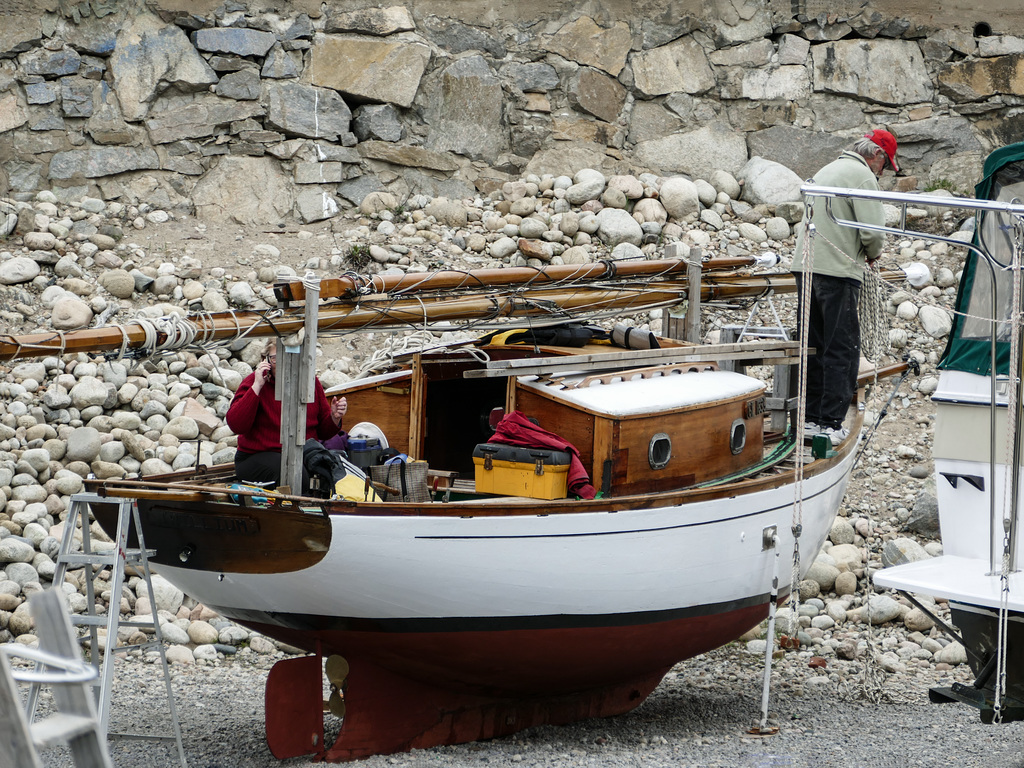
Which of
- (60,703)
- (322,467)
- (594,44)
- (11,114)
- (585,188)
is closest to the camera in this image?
(60,703)

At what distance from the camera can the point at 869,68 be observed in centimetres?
1583

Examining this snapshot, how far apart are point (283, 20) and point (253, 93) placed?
1.04 meters

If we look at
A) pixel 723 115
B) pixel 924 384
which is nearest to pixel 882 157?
pixel 924 384

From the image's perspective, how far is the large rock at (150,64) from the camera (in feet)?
45.2

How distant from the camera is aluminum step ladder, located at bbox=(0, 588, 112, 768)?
218 cm

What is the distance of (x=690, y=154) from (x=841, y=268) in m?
8.46

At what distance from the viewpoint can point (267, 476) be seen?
624 centimetres

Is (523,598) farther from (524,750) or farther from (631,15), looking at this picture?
(631,15)

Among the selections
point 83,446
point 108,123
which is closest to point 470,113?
point 108,123

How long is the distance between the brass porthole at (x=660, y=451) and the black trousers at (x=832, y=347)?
4.65 ft

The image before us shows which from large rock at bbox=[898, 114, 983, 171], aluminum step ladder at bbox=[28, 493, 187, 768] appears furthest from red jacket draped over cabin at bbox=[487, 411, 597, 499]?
large rock at bbox=[898, 114, 983, 171]

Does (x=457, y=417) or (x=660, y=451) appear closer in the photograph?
(x=660, y=451)

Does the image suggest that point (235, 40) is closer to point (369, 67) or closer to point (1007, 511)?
→ point (369, 67)

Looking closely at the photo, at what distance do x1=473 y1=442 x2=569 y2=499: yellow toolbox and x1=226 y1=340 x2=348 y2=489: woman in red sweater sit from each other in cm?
96
